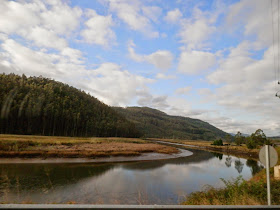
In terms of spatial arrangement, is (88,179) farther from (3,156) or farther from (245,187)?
(3,156)

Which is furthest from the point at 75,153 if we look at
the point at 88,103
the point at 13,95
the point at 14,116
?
the point at 88,103

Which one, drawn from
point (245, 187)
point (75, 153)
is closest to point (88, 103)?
point (75, 153)

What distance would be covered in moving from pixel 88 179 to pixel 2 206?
742 inches

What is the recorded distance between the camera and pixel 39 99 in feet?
285

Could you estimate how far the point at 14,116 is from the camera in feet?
232

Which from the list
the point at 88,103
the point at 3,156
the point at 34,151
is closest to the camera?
the point at 3,156

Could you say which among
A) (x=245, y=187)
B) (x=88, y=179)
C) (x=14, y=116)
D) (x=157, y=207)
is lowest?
(x=88, y=179)

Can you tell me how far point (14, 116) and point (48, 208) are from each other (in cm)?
8251

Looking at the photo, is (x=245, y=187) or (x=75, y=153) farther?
(x=75, y=153)

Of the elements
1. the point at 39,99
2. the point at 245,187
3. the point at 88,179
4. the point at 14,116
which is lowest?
the point at 88,179

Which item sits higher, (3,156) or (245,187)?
(245,187)

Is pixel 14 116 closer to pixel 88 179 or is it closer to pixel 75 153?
pixel 75 153

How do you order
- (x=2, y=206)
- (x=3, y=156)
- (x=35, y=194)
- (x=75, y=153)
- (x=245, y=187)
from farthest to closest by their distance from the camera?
(x=75, y=153)
(x=3, y=156)
(x=35, y=194)
(x=245, y=187)
(x=2, y=206)

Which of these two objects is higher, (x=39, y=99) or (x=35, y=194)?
(x=39, y=99)
